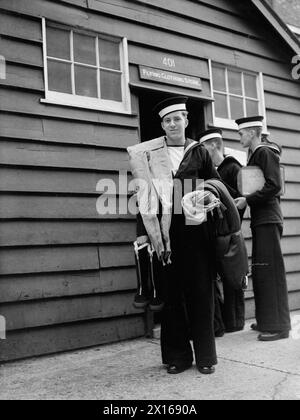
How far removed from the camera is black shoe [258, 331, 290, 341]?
415cm

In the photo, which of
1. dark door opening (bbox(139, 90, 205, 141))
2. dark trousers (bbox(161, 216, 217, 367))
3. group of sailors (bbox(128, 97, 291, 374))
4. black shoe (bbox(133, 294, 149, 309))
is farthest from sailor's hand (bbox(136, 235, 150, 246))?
dark door opening (bbox(139, 90, 205, 141))

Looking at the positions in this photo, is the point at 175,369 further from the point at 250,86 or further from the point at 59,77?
the point at 250,86

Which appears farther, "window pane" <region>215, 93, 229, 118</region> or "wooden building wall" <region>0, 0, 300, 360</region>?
"window pane" <region>215, 93, 229, 118</region>

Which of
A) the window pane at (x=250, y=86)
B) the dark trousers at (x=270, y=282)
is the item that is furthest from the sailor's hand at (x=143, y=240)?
the window pane at (x=250, y=86)

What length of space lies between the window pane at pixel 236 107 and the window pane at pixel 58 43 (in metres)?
2.19

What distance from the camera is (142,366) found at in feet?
11.6

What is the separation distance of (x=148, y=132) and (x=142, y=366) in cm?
383

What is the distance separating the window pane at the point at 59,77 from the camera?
420cm

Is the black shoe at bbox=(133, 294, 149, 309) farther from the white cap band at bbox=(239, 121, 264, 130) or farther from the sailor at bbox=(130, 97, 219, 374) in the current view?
the white cap band at bbox=(239, 121, 264, 130)

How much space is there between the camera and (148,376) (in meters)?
3.26

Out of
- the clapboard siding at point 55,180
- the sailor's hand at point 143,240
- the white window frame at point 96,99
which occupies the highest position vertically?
the white window frame at point 96,99

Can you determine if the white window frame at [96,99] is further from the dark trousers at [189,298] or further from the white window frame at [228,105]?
the dark trousers at [189,298]
